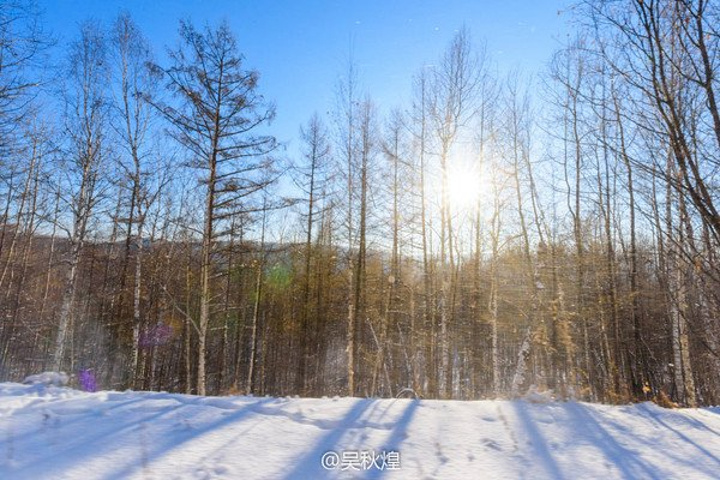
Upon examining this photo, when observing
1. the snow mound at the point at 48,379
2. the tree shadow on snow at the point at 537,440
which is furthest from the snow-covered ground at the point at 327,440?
the snow mound at the point at 48,379

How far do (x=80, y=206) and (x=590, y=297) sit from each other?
16474 mm

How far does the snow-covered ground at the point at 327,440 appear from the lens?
198 centimetres

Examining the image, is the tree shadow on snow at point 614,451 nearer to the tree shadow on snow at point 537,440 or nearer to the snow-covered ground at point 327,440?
the snow-covered ground at point 327,440

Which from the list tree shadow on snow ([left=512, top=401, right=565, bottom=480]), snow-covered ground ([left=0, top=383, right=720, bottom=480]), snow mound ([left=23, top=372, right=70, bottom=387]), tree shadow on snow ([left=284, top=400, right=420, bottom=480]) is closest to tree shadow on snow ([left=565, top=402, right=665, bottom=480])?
snow-covered ground ([left=0, top=383, right=720, bottom=480])

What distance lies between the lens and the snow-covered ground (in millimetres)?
1982

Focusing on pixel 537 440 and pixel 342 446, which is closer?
pixel 342 446

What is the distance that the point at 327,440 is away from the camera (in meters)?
2.40

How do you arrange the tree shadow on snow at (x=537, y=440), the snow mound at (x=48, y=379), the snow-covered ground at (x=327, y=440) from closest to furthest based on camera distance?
the snow-covered ground at (x=327, y=440), the tree shadow on snow at (x=537, y=440), the snow mound at (x=48, y=379)

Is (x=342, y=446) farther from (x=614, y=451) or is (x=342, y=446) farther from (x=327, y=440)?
(x=614, y=451)

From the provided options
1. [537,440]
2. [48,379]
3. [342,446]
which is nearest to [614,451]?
[537,440]

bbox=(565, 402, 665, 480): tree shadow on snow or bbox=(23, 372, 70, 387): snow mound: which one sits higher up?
bbox=(23, 372, 70, 387): snow mound

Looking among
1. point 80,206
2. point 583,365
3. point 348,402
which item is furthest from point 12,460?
point 583,365

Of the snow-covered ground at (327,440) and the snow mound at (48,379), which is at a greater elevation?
the snow mound at (48,379)

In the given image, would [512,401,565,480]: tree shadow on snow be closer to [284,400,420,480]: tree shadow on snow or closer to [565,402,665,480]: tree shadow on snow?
[565,402,665,480]: tree shadow on snow
